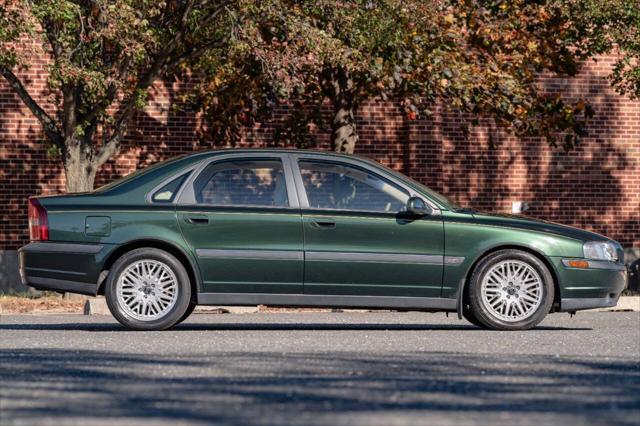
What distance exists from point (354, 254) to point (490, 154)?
469 inches

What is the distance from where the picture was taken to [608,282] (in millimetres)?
11383

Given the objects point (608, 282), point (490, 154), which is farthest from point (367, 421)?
point (490, 154)

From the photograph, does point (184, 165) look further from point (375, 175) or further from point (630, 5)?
point (630, 5)

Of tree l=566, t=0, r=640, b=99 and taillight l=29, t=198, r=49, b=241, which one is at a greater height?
tree l=566, t=0, r=640, b=99

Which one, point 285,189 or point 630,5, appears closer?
point 285,189

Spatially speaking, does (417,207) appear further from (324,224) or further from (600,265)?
(600,265)

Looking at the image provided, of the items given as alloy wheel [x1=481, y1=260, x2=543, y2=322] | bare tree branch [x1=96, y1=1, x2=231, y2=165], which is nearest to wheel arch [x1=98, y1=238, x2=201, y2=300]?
alloy wheel [x1=481, y1=260, x2=543, y2=322]

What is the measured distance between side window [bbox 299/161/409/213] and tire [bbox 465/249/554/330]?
0.95 metres

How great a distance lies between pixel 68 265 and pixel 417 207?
3036 millimetres

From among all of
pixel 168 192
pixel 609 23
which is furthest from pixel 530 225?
pixel 609 23

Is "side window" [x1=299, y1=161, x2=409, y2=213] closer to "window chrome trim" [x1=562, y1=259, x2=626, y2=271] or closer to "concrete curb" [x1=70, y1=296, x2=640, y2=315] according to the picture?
"window chrome trim" [x1=562, y1=259, x2=626, y2=271]

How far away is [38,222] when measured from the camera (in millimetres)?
11016

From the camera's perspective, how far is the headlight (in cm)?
1132

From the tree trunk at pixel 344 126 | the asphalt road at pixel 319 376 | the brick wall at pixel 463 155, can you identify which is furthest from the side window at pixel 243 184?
the brick wall at pixel 463 155
